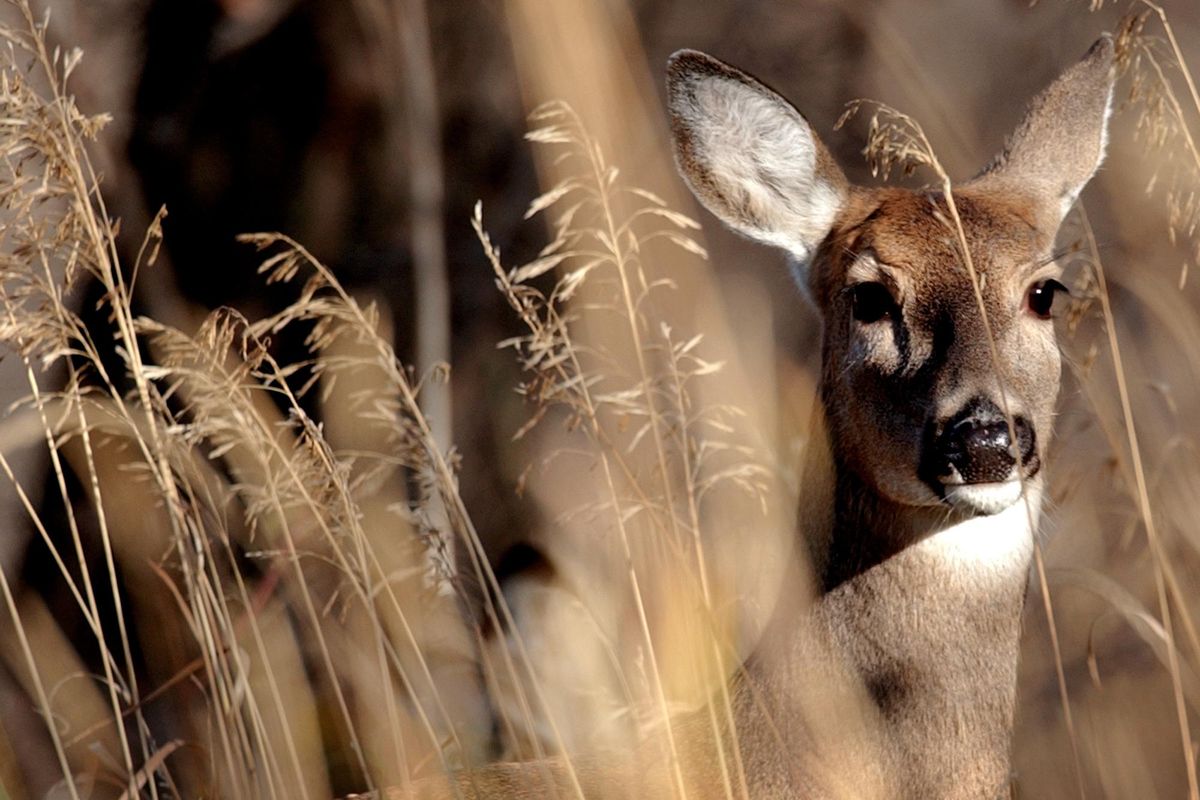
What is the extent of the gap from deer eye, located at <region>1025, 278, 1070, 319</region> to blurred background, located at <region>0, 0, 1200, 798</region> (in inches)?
78.9

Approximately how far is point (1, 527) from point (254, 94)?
237 centimetres

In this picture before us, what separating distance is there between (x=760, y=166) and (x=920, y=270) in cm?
63

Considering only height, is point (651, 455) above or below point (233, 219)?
below

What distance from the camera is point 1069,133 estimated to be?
3.83 m

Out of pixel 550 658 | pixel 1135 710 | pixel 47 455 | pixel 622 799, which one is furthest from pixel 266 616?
pixel 1135 710

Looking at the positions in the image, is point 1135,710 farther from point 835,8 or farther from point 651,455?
point 835,8

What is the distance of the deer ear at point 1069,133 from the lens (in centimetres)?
380

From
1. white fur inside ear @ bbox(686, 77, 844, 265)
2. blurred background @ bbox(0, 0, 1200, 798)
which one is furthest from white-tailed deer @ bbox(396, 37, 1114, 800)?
blurred background @ bbox(0, 0, 1200, 798)

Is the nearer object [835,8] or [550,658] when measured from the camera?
[550,658]

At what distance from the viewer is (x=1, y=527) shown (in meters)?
5.51

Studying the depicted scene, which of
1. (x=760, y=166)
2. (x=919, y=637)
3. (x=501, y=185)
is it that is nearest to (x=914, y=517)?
(x=919, y=637)

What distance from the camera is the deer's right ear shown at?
144 inches

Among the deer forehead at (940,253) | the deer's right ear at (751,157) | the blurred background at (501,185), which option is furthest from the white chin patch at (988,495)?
the blurred background at (501,185)

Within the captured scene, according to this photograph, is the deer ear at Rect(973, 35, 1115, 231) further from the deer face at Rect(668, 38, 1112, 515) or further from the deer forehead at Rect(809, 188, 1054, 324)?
the deer forehead at Rect(809, 188, 1054, 324)
